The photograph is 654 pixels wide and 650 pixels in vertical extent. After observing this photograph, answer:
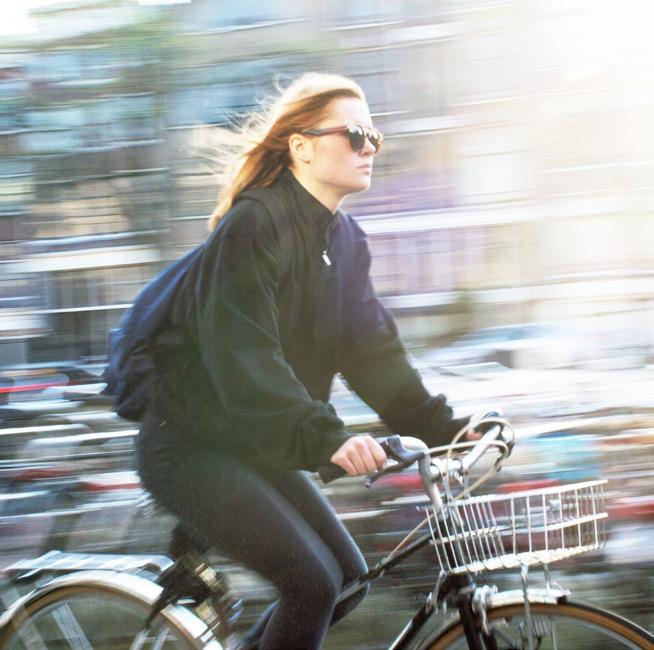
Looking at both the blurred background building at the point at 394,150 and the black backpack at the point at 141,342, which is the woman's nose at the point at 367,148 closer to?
the black backpack at the point at 141,342

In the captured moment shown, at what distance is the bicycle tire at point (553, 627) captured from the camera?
2.23 meters

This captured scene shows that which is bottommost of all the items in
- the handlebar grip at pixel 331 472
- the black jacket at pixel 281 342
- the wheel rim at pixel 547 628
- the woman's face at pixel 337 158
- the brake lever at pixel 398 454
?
the wheel rim at pixel 547 628

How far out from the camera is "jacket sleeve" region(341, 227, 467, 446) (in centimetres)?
264

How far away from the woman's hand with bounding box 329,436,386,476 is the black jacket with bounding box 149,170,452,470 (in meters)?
0.04

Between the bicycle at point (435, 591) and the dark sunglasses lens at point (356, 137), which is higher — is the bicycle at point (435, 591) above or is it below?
below

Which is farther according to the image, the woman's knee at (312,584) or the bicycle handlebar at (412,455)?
the woman's knee at (312,584)

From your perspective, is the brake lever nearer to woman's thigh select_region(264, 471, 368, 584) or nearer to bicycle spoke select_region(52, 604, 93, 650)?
woman's thigh select_region(264, 471, 368, 584)

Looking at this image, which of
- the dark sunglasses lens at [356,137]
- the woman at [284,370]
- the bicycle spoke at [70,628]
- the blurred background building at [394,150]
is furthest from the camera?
the blurred background building at [394,150]

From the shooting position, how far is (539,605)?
7.38 ft

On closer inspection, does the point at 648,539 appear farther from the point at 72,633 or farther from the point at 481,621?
the point at 72,633

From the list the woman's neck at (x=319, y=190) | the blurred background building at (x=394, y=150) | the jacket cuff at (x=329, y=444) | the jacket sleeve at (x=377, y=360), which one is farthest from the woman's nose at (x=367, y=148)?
the jacket cuff at (x=329, y=444)

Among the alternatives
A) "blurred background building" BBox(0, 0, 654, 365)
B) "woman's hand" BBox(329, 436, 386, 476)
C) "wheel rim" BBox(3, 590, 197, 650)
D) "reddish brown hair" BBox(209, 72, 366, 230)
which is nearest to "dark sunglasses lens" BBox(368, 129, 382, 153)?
"reddish brown hair" BBox(209, 72, 366, 230)

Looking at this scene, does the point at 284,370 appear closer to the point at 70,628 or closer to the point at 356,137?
the point at 356,137

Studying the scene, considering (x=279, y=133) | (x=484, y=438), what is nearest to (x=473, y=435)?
(x=484, y=438)
